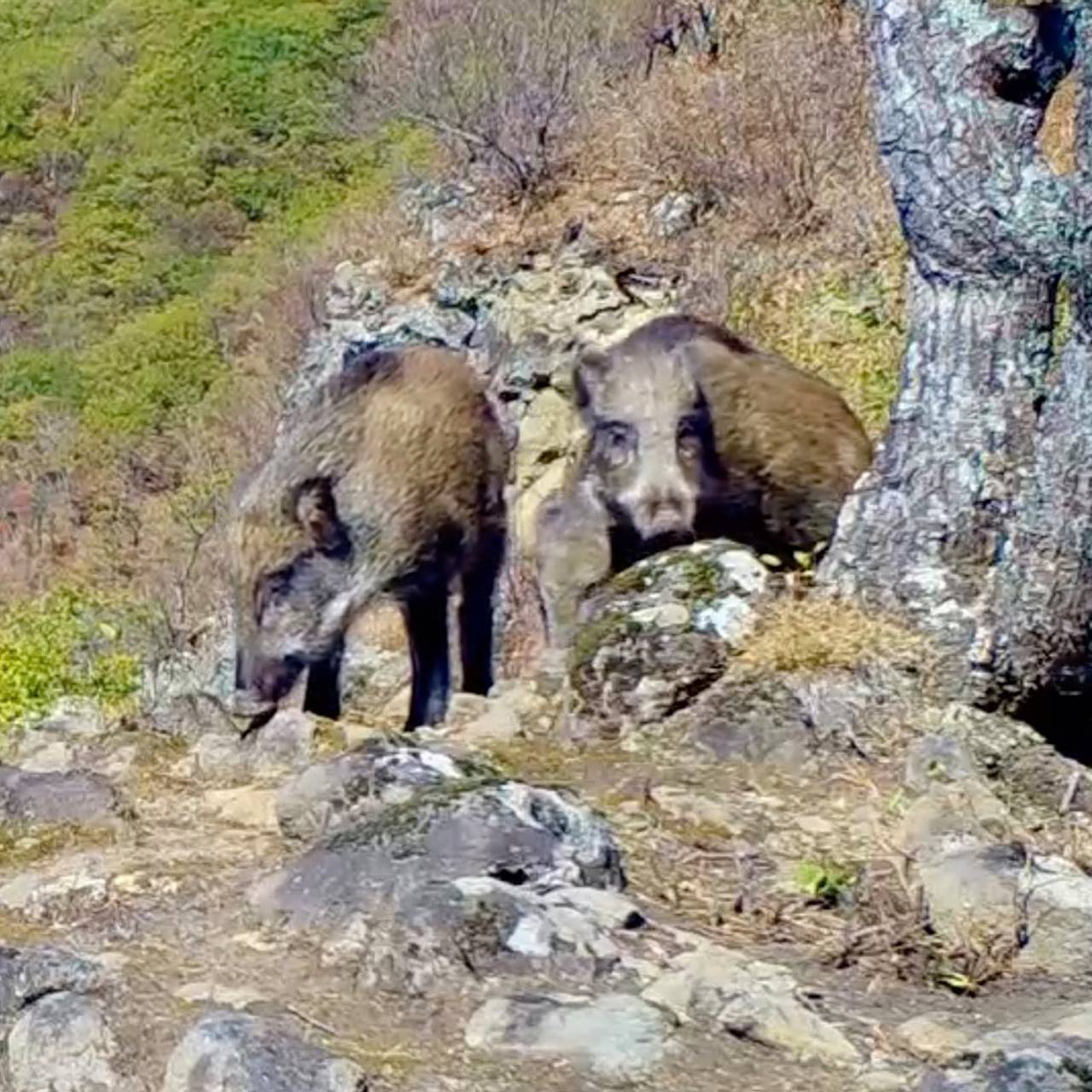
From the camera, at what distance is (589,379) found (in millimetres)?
7766

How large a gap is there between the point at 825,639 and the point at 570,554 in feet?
6.76

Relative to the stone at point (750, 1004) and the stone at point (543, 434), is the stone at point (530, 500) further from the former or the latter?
the stone at point (750, 1004)

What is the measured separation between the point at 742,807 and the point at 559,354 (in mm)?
8472

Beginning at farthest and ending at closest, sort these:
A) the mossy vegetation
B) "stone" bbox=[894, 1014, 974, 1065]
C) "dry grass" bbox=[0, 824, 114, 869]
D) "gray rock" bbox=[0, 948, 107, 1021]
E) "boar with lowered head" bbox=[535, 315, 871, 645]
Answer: the mossy vegetation < "boar with lowered head" bbox=[535, 315, 871, 645] < "dry grass" bbox=[0, 824, 114, 869] < "gray rock" bbox=[0, 948, 107, 1021] < "stone" bbox=[894, 1014, 974, 1065]

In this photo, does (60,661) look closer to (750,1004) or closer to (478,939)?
(478,939)

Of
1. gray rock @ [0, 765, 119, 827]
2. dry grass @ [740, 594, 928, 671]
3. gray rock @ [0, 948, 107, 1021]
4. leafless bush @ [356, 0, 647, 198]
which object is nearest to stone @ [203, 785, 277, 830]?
gray rock @ [0, 765, 119, 827]

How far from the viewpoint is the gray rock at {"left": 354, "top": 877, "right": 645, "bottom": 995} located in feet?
12.7

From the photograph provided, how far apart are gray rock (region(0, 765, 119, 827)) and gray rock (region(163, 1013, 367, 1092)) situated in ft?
4.14

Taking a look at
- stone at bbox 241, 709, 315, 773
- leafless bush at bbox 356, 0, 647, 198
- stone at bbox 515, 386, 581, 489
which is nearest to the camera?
stone at bbox 241, 709, 315, 773

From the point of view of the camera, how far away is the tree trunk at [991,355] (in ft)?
16.9

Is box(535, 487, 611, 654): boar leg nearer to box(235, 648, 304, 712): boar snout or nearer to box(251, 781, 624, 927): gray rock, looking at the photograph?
box(235, 648, 304, 712): boar snout

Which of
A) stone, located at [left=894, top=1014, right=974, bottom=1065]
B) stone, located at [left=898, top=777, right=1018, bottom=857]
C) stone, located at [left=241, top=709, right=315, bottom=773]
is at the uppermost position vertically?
stone, located at [left=898, top=777, right=1018, bottom=857]

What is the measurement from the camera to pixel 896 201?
17.6ft

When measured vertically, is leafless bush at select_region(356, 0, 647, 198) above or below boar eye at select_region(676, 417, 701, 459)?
above
